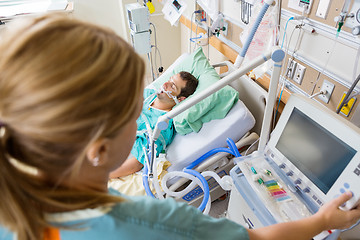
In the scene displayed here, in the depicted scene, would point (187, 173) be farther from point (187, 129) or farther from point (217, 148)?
point (187, 129)

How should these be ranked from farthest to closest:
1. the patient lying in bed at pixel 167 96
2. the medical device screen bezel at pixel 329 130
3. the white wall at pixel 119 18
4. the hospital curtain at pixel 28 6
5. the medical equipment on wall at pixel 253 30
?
the white wall at pixel 119 18 < the hospital curtain at pixel 28 6 < the patient lying in bed at pixel 167 96 < the medical equipment on wall at pixel 253 30 < the medical device screen bezel at pixel 329 130

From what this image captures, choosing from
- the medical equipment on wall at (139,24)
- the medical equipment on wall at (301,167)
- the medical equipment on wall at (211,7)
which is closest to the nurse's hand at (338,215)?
the medical equipment on wall at (301,167)

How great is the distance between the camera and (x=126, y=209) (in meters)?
0.54

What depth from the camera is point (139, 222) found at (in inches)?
21.0

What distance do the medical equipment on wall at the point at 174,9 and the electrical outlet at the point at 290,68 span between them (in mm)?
1419

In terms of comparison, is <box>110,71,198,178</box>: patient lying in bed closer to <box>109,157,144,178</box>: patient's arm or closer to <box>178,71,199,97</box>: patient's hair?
<box>178,71,199,97</box>: patient's hair

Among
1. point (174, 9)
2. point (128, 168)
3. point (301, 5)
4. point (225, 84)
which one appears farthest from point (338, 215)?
point (174, 9)

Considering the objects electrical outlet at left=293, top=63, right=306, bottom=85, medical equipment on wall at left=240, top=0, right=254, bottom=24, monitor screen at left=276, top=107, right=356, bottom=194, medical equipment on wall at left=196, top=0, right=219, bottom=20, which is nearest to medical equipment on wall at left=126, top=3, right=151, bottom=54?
medical equipment on wall at left=196, top=0, right=219, bottom=20

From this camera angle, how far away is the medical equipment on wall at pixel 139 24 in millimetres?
2289

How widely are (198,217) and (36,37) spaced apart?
0.53 meters

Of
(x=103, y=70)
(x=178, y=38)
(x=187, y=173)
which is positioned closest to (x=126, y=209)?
(x=103, y=70)

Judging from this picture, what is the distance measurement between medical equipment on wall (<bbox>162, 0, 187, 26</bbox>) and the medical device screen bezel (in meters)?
1.86

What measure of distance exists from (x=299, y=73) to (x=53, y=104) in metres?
1.29

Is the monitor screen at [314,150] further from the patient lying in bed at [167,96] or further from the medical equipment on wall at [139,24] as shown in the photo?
the medical equipment on wall at [139,24]
